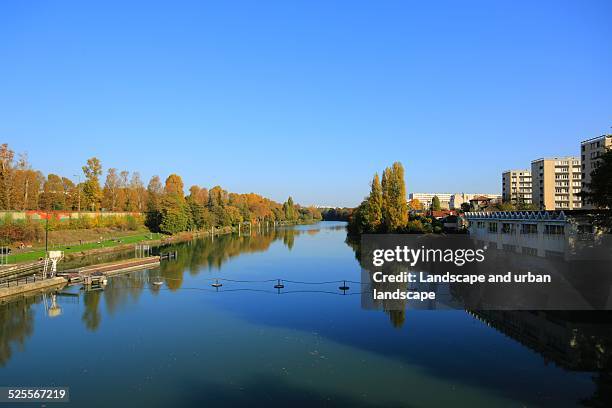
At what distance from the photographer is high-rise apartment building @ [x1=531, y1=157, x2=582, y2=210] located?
6800 cm

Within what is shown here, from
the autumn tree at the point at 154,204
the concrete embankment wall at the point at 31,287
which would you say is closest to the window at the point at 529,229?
the concrete embankment wall at the point at 31,287

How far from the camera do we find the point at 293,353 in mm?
13930

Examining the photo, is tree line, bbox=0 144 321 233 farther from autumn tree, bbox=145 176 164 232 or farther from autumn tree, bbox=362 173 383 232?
autumn tree, bbox=362 173 383 232

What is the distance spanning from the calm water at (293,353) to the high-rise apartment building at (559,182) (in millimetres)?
59215

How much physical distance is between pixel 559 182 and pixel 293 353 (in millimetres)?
68315

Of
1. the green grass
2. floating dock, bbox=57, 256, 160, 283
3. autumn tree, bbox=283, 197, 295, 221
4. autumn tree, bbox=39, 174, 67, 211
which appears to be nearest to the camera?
floating dock, bbox=57, 256, 160, 283

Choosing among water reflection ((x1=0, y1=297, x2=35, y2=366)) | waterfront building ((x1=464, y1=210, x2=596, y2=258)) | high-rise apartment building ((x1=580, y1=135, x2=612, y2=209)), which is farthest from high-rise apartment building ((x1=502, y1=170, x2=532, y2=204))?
water reflection ((x1=0, y1=297, x2=35, y2=366))

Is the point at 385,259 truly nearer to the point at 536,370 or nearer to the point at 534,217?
the point at 534,217

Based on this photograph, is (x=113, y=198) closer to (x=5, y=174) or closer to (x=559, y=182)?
(x=5, y=174)

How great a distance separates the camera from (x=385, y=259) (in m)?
36.8

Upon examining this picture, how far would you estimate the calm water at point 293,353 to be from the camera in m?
10.9

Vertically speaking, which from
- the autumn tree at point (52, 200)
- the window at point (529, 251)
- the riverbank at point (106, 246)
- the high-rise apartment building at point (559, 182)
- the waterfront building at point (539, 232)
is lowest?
the riverbank at point (106, 246)

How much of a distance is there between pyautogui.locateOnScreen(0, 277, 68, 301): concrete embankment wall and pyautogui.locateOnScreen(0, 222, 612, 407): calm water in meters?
1.33

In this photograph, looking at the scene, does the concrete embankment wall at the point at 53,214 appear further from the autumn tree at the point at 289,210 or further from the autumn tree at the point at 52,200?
the autumn tree at the point at 289,210
